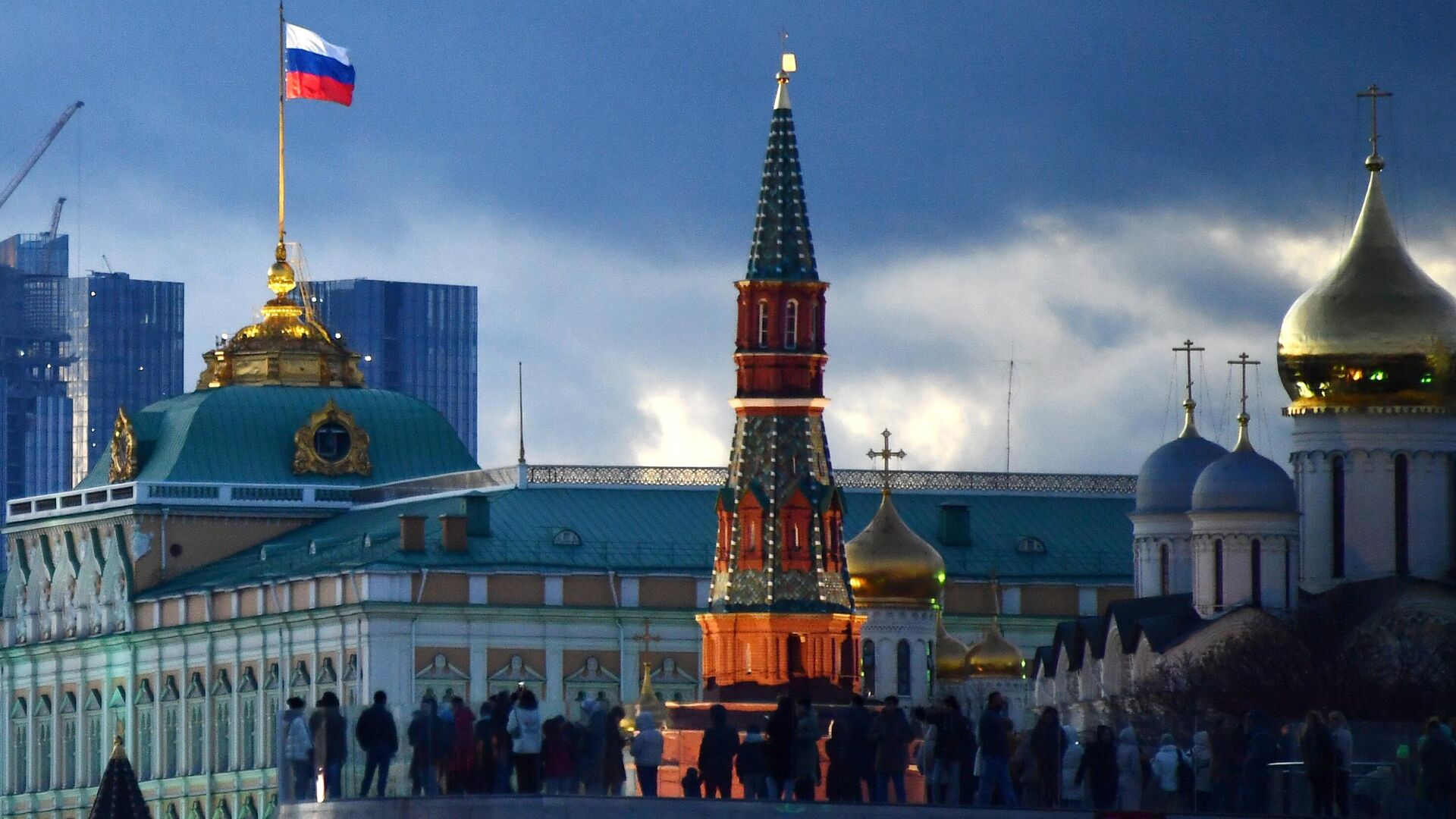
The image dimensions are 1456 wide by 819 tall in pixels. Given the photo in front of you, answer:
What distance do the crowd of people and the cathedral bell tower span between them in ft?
189

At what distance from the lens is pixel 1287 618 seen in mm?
155250

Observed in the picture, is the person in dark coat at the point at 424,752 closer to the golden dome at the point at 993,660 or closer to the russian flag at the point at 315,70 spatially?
the golden dome at the point at 993,660

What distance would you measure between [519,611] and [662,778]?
6012cm

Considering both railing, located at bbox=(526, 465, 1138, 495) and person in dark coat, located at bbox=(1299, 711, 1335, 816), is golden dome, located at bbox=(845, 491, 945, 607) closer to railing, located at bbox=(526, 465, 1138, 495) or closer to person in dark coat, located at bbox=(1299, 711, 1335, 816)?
railing, located at bbox=(526, 465, 1138, 495)

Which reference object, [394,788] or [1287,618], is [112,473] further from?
[394,788]

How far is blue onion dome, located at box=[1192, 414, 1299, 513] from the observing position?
15738cm

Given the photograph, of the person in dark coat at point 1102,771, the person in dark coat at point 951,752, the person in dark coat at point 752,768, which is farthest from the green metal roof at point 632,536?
the person in dark coat at point 1102,771

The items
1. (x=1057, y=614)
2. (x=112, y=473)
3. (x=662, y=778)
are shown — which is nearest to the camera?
(x=662, y=778)

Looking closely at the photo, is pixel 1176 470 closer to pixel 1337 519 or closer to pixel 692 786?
pixel 1337 519

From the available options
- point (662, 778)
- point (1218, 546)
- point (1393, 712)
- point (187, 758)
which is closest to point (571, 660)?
point (187, 758)

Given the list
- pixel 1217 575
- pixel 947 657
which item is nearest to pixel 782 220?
pixel 1217 575

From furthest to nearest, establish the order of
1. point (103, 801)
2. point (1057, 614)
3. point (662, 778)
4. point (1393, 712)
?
point (1057, 614)
point (103, 801)
point (1393, 712)
point (662, 778)

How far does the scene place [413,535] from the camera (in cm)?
17775

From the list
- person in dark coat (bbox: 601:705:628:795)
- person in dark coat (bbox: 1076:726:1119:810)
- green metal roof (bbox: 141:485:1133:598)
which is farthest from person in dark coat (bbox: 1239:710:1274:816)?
green metal roof (bbox: 141:485:1133:598)
